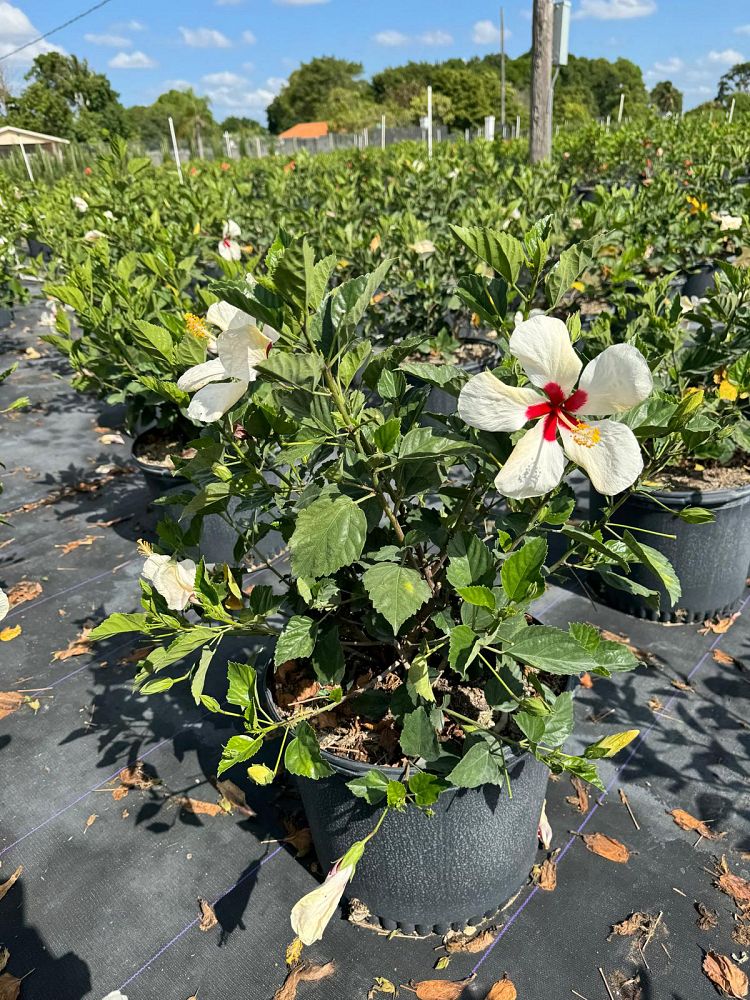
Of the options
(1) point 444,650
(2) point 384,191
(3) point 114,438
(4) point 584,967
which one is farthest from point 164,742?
(2) point 384,191

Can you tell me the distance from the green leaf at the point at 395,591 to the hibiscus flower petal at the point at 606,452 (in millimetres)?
332

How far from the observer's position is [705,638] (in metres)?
2.34

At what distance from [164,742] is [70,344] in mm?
1813

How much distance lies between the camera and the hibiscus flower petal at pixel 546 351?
0.86 m

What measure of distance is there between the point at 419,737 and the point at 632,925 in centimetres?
75

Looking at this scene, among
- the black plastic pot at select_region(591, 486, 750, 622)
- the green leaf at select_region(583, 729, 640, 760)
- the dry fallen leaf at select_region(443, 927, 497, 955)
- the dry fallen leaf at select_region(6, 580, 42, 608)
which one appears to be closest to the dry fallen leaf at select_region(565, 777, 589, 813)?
the dry fallen leaf at select_region(443, 927, 497, 955)

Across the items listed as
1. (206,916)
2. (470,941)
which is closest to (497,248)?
(470,941)

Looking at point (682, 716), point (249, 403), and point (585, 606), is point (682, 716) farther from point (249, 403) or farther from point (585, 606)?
point (249, 403)

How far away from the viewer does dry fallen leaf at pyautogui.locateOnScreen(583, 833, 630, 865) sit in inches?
64.9

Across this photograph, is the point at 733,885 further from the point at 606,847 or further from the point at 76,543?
the point at 76,543

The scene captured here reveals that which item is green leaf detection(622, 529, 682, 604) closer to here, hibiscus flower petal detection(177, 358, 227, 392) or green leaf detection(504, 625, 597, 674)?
green leaf detection(504, 625, 597, 674)

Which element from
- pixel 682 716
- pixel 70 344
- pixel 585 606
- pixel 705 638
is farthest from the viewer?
pixel 70 344

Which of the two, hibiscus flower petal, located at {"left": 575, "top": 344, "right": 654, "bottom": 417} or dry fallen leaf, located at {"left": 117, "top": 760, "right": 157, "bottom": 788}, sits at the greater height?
hibiscus flower petal, located at {"left": 575, "top": 344, "right": 654, "bottom": 417}

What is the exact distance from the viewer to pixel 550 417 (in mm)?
920
